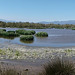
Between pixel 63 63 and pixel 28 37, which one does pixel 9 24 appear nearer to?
pixel 28 37

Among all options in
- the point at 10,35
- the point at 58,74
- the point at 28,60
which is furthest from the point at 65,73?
the point at 10,35

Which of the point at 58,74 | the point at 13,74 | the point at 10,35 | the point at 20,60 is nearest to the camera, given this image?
the point at 13,74

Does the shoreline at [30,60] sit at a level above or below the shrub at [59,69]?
below

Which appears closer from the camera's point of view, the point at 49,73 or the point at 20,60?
the point at 49,73

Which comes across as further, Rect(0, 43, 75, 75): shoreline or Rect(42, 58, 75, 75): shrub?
Rect(0, 43, 75, 75): shoreline

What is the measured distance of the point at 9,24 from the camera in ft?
350

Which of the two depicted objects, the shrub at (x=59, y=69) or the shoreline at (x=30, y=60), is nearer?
the shrub at (x=59, y=69)

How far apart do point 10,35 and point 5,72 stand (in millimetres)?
34331

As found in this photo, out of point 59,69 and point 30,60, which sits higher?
point 59,69

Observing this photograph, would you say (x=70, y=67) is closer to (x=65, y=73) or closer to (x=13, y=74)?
(x=65, y=73)

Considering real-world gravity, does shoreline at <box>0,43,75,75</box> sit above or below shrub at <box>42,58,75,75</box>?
below

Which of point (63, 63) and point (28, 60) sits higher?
point (63, 63)

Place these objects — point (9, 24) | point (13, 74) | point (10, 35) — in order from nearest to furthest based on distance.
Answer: point (13, 74) → point (10, 35) → point (9, 24)

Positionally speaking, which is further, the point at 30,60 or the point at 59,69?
the point at 30,60
